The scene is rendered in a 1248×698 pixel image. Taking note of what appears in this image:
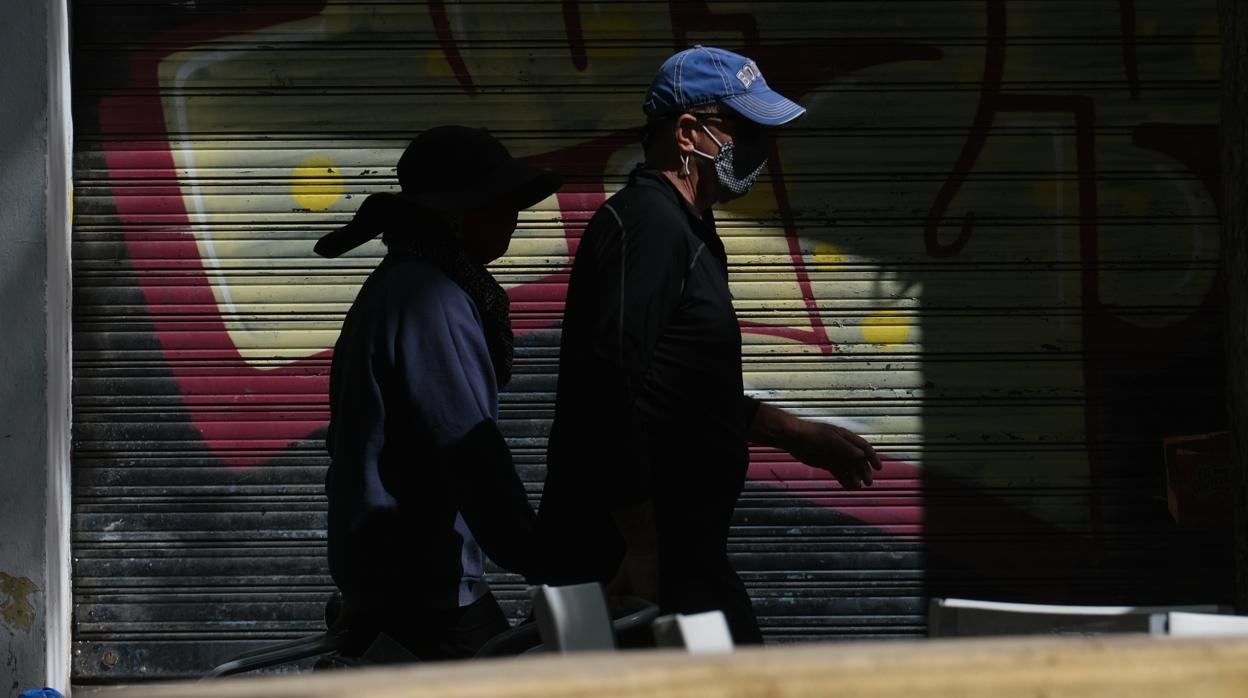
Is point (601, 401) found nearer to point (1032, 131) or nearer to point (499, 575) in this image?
point (499, 575)

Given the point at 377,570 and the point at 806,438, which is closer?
the point at 377,570

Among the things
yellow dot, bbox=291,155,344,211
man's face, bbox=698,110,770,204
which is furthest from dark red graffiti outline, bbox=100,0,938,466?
man's face, bbox=698,110,770,204

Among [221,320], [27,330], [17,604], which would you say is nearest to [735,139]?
[221,320]

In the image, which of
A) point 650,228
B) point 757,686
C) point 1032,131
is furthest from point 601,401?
point 1032,131

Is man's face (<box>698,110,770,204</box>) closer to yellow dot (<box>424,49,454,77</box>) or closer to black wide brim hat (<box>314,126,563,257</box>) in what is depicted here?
black wide brim hat (<box>314,126,563,257</box>)

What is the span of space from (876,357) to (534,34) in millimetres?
1879

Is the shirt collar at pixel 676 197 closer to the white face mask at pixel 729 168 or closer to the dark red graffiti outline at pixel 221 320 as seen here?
the white face mask at pixel 729 168

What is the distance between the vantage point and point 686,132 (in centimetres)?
344

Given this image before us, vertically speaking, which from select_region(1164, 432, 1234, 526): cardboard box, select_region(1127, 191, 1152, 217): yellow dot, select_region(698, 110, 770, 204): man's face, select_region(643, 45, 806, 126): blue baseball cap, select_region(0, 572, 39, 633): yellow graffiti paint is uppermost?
select_region(643, 45, 806, 126): blue baseball cap

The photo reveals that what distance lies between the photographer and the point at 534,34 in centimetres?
600

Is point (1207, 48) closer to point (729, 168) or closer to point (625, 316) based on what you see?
point (729, 168)

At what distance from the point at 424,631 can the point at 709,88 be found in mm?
1354

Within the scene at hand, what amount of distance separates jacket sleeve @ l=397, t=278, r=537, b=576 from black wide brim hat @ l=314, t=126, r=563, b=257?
22 centimetres

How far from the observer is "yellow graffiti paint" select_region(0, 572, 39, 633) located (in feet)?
19.3
